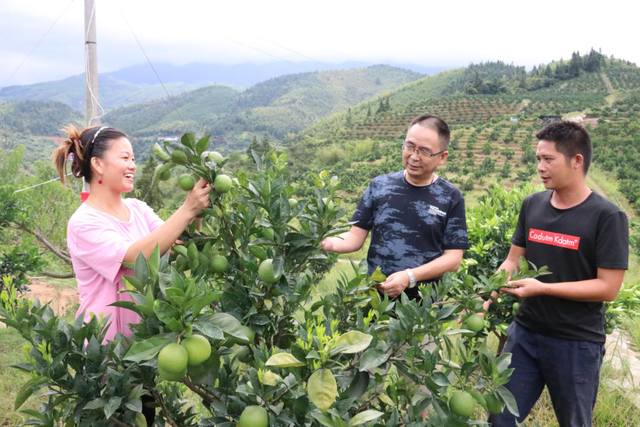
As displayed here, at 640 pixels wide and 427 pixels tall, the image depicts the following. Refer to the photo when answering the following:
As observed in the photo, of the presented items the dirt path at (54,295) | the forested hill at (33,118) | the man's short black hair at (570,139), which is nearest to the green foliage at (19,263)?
the dirt path at (54,295)

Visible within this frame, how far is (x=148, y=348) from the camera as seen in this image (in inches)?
34.4

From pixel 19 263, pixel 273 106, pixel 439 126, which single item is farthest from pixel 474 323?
pixel 273 106

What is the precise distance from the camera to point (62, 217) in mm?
6324

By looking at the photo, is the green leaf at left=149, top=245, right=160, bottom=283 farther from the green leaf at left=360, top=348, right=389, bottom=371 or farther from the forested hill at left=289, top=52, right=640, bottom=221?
the forested hill at left=289, top=52, right=640, bottom=221

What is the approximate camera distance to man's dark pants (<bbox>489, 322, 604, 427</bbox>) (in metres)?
2.04

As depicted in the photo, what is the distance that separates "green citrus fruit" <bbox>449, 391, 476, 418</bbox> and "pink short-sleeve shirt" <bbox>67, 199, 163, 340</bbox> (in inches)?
46.6

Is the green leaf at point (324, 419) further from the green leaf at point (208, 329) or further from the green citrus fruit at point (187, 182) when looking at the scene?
the green citrus fruit at point (187, 182)

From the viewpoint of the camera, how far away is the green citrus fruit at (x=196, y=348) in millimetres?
884

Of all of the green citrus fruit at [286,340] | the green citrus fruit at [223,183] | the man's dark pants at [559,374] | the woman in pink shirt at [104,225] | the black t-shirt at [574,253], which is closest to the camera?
the green citrus fruit at [223,183]

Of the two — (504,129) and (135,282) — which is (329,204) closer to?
(135,282)

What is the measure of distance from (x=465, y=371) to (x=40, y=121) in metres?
79.5

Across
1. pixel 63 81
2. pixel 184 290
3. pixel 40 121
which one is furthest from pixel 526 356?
pixel 63 81

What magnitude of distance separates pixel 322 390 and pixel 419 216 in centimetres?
156

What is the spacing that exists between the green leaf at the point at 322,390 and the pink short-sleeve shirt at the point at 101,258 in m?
0.96
